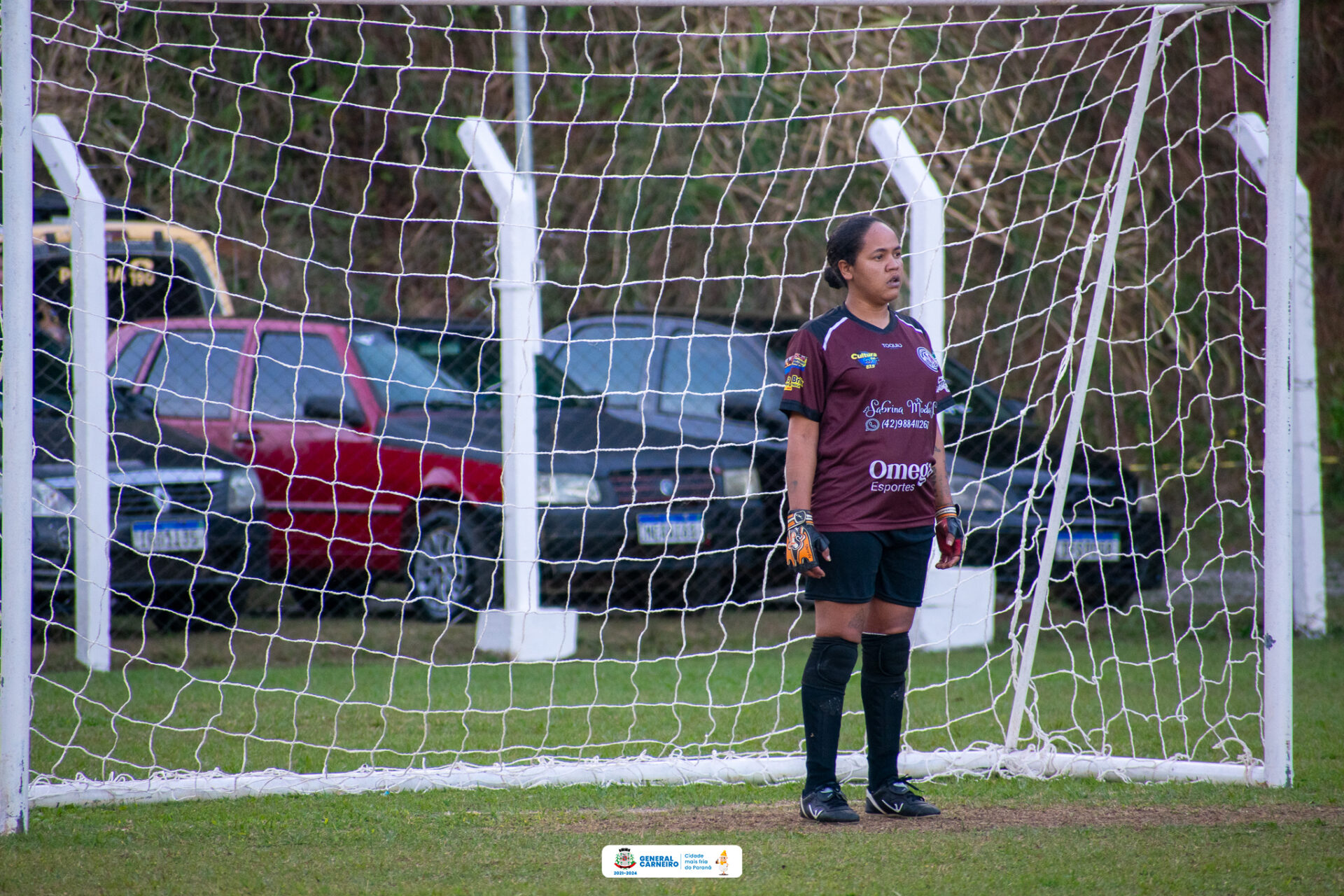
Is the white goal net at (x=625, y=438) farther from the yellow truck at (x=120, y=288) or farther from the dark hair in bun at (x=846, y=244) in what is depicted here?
the dark hair in bun at (x=846, y=244)

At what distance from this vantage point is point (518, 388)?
7.86 meters

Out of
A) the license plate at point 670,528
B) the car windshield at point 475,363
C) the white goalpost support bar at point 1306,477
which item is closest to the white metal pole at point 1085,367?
the license plate at point 670,528

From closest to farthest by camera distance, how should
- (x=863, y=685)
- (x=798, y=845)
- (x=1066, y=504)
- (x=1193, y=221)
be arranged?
(x=798, y=845)
(x=863, y=685)
(x=1066, y=504)
(x=1193, y=221)

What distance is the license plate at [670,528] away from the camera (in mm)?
7684

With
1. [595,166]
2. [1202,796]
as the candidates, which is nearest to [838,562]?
[1202,796]

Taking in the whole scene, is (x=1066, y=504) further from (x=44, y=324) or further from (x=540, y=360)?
(x=44, y=324)

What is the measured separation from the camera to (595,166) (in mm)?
14969

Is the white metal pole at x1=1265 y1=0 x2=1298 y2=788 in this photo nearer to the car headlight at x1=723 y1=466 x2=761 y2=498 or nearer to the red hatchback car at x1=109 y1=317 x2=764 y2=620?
the red hatchback car at x1=109 y1=317 x2=764 y2=620

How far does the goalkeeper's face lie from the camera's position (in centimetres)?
445

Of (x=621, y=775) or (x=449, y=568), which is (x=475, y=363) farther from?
(x=621, y=775)

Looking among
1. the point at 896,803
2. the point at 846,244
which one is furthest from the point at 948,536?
the point at 846,244

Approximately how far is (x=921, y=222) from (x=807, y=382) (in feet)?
12.2

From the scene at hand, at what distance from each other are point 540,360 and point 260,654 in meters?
2.30

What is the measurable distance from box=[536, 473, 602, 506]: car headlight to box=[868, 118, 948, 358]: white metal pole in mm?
2037
